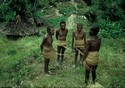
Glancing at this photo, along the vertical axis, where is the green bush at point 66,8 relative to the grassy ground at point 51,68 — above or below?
above

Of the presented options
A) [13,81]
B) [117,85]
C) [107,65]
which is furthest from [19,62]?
[117,85]

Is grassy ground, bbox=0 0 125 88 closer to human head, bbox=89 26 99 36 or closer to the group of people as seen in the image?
the group of people

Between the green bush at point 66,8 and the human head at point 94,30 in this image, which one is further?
the green bush at point 66,8

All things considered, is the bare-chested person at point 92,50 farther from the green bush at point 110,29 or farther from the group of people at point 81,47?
the green bush at point 110,29

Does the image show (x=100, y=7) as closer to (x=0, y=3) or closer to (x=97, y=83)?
(x=0, y=3)

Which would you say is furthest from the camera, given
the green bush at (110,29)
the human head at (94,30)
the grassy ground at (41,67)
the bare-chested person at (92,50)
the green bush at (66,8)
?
the green bush at (66,8)

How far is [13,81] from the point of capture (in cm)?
934

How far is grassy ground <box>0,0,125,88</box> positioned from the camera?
28.8ft

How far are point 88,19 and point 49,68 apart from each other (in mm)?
6625

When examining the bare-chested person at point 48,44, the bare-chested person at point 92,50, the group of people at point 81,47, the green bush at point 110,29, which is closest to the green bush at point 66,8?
the green bush at point 110,29

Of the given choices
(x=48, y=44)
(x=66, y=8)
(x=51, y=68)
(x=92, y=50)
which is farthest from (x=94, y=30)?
(x=66, y=8)

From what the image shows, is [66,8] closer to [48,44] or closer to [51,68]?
[51,68]

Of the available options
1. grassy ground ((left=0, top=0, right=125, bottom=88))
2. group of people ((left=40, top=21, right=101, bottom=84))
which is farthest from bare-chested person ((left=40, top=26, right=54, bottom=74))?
grassy ground ((left=0, top=0, right=125, bottom=88))

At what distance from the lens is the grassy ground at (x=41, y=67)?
8.77 meters
